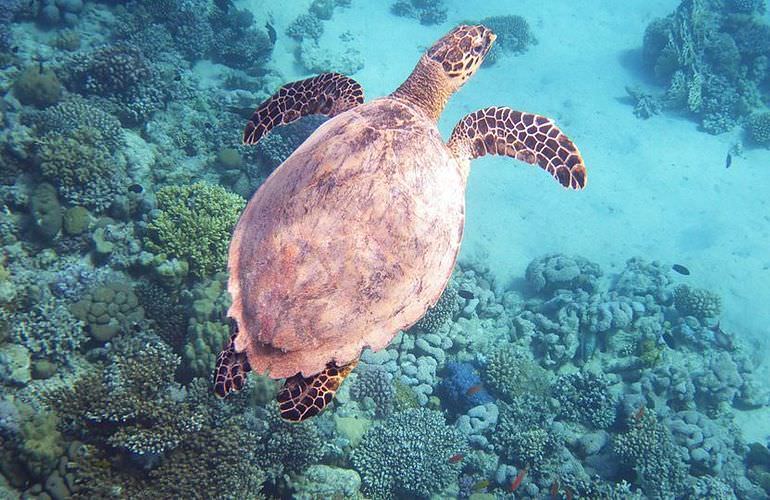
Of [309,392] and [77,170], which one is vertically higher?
[309,392]

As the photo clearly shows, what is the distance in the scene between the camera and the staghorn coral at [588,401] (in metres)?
7.30

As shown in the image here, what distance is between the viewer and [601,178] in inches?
516

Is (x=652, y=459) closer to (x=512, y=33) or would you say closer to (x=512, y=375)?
(x=512, y=375)

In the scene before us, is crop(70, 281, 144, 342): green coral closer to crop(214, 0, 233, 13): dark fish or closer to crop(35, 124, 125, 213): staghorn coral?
crop(35, 124, 125, 213): staghorn coral

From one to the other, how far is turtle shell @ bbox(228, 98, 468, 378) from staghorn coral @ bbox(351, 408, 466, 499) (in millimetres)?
3504

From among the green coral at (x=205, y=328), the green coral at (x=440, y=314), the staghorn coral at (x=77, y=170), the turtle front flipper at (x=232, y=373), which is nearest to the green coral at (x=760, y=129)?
the green coral at (x=440, y=314)

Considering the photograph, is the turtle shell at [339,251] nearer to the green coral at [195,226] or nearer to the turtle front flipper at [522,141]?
the turtle front flipper at [522,141]

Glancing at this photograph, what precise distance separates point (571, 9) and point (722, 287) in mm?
16076

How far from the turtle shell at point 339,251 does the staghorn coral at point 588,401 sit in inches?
227

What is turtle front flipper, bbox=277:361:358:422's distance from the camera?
116 inches

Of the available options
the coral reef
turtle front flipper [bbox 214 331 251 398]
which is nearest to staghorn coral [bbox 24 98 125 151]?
turtle front flipper [bbox 214 331 251 398]

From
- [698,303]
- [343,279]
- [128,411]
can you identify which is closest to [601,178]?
[698,303]

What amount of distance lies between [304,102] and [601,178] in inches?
453

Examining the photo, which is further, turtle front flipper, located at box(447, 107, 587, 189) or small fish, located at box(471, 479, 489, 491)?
small fish, located at box(471, 479, 489, 491)
